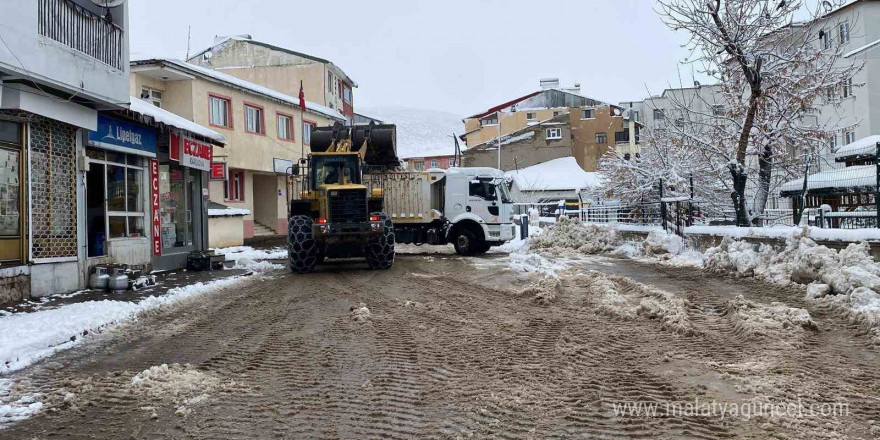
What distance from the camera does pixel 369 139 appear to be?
18797 mm

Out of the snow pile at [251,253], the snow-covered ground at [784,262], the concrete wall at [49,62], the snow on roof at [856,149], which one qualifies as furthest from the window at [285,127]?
the snow on roof at [856,149]

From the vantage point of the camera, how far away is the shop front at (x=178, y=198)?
14922 mm

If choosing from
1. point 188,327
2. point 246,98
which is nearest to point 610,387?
point 188,327

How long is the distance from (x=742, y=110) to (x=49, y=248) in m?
16.3

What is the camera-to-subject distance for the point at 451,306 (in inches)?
373

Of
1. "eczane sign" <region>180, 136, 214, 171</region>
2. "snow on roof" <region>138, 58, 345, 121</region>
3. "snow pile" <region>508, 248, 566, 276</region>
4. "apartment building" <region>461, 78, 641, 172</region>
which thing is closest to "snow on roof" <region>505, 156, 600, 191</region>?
"apartment building" <region>461, 78, 641, 172</region>

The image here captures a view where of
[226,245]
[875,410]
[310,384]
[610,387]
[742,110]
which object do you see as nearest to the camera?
[875,410]

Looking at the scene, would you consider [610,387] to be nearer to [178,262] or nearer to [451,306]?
[451,306]

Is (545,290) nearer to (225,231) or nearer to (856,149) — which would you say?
(856,149)

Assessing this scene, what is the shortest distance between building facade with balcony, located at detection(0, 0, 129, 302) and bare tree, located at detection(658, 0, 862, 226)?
13707mm

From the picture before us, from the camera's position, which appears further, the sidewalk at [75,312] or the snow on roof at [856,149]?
the snow on roof at [856,149]

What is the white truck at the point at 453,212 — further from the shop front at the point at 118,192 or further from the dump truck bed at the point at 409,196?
the shop front at the point at 118,192

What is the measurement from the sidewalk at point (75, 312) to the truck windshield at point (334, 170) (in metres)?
2.85

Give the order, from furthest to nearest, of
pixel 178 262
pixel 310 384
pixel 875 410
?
pixel 178 262
pixel 310 384
pixel 875 410
